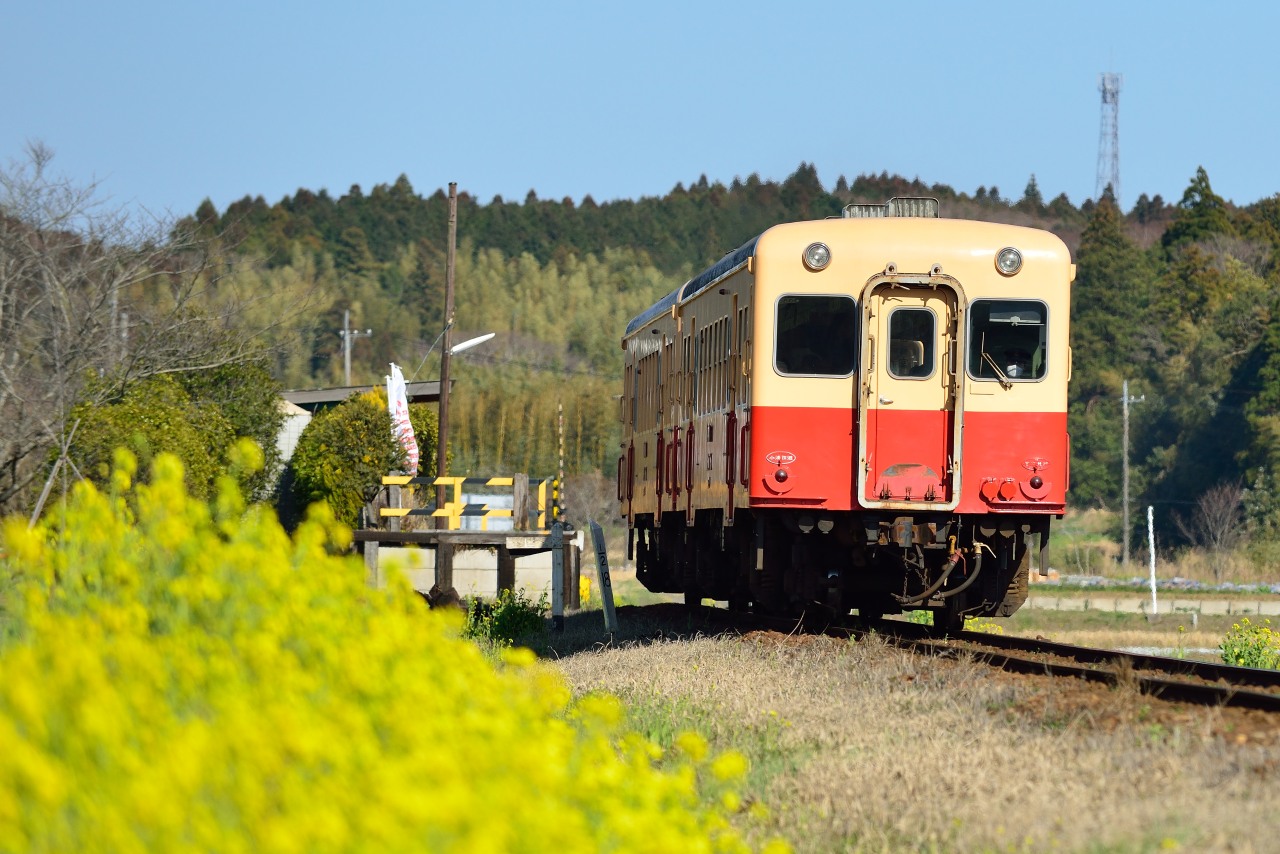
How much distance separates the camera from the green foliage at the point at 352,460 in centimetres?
3638

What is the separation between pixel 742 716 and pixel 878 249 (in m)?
5.52

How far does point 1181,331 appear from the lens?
8312 cm

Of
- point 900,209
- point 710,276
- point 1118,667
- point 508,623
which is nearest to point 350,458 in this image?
A: point 508,623

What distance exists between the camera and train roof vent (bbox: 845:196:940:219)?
15.3 m

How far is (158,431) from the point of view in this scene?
102ft

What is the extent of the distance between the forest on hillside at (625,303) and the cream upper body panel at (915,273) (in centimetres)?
771

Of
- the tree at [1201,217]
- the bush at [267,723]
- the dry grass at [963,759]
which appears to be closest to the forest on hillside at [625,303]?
the tree at [1201,217]

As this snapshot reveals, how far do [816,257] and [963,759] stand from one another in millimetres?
6867

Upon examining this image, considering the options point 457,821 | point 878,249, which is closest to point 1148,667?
point 878,249

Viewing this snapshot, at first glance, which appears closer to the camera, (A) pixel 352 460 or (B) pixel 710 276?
(B) pixel 710 276

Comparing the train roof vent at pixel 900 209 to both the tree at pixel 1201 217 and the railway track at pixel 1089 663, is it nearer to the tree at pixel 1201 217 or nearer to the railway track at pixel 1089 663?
the railway track at pixel 1089 663

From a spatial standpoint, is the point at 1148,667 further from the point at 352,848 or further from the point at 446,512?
the point at 446,512

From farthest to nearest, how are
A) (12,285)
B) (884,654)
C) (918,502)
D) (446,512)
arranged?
(12,285) → (446,512) → (918,502) → (884,654)

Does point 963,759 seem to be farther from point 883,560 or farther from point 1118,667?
point 883,560
